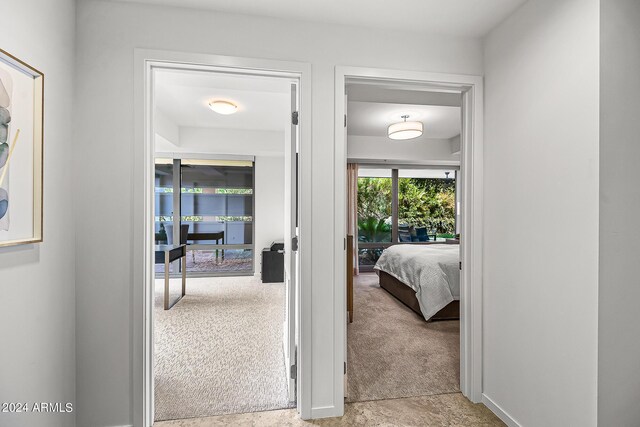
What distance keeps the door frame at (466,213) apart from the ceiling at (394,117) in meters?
1.72

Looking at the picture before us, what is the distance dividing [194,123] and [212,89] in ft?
5.32

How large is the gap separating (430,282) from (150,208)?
2885mm

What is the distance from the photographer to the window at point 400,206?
642 cm

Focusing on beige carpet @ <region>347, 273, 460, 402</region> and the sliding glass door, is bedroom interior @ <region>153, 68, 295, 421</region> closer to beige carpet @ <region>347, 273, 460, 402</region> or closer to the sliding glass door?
the sliding glass door

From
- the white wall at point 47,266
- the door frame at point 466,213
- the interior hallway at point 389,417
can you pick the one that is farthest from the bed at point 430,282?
the white wall at point 47,266

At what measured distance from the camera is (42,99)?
4.24ft

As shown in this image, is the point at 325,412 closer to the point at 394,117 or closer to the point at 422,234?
the point at 394,117

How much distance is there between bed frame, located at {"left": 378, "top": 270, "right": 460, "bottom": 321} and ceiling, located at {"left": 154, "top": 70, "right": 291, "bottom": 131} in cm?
258

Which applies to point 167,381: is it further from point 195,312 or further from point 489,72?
point 489,72

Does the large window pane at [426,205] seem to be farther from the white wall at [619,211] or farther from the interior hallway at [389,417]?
the white wall at [619,211]

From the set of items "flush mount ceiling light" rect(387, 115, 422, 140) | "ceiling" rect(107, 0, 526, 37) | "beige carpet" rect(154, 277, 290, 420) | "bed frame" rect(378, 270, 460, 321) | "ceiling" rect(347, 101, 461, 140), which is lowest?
"beige carpet" rect(154, 277, 290, 420)

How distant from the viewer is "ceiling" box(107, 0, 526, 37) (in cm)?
165

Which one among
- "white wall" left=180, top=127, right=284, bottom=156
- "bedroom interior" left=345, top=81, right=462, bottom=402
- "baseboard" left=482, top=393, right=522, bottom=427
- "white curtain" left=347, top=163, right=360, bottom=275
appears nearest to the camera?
"baseboard" left=482, top=393, right=522, bottom=427

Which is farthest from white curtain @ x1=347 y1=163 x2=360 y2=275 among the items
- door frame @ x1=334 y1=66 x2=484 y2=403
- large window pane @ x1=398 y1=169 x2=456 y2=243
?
door frame @ x1=334 y1=66 x2=484 y2=403
